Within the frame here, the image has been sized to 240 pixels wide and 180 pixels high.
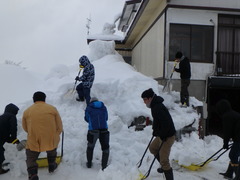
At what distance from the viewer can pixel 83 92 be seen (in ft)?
25.3

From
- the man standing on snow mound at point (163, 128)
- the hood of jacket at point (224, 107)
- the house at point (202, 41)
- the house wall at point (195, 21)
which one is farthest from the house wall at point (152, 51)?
the man standing on snow mound at point (163, 128)

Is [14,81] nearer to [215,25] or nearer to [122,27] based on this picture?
[215,25]

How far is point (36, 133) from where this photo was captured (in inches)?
168

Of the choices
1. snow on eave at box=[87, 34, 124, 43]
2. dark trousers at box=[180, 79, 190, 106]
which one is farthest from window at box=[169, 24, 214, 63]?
snow on eave at box=[87, 34, 124, 43]

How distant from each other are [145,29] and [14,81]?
7781 mm

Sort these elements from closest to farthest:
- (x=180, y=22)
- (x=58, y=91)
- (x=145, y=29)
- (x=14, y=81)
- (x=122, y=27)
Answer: (x=58, y=91)
(x=14, y=81)
(x=180, y=22)
(x=145, y=29)
(x=122, y=27)

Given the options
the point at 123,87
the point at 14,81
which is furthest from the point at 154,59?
the point at 14,81

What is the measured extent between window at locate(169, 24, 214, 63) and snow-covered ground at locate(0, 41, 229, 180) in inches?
97.6

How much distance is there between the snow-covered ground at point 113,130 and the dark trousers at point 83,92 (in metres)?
0.32

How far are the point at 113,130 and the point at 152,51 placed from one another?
6855 mm

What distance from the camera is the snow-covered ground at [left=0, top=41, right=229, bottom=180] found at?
4.98m

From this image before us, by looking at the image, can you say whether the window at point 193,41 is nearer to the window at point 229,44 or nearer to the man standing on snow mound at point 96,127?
the window at point 229,44

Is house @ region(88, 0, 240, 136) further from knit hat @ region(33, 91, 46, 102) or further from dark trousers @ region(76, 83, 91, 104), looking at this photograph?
knit hat @ region(33, 91, 46, 102)

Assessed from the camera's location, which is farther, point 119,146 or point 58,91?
point 58,91
